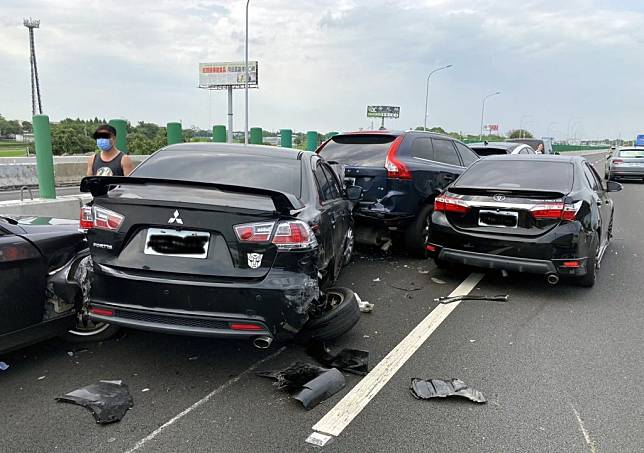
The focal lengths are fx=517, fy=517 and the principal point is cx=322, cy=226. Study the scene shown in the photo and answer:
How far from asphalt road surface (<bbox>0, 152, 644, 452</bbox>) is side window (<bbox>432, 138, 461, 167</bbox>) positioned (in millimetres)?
3207

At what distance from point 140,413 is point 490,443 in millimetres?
2049

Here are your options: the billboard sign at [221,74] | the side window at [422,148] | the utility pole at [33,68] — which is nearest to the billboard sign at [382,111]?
the billboard sign at [221,74]

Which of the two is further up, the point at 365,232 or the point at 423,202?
the point at 423,202

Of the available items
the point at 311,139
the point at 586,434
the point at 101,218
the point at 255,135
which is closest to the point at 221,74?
the point at 311,139

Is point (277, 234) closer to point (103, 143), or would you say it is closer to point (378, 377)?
point (378, 377)

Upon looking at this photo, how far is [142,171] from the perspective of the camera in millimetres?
4426

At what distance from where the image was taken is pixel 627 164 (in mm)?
22250

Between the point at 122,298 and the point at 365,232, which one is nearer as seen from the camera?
the point at 122,298

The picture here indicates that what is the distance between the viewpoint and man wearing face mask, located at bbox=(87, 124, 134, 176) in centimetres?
607

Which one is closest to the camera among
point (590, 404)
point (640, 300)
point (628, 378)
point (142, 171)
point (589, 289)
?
point (590, 404)

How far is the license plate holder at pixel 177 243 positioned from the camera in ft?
11.1

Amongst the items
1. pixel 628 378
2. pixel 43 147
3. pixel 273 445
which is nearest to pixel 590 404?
pixel 628 378

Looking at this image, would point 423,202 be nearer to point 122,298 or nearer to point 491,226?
A: point 491,226

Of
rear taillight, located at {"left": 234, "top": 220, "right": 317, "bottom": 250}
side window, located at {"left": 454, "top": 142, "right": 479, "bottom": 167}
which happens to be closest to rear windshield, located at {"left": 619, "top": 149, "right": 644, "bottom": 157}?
side window, located at {"left": 454, "top": 142, "right": 479, "bottom": 167}
